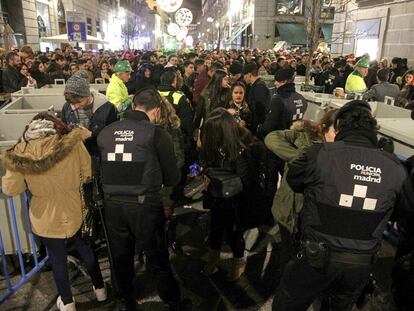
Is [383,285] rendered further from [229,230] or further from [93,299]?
[93,299]

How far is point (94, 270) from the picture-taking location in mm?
3707

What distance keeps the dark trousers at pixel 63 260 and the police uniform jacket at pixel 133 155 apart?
0.68 metres

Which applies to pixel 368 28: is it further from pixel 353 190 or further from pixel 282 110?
pixel 353 190

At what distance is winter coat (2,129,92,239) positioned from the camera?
10.0 ft

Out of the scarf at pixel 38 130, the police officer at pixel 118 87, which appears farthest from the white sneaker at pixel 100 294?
the police officer at pixel 118 87

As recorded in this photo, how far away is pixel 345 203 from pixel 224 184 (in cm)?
157

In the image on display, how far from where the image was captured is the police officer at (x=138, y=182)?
3172mm

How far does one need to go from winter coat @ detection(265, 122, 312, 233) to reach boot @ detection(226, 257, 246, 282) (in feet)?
3.68

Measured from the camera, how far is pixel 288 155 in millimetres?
3096

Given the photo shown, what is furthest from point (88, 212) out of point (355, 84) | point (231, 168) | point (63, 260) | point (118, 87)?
point (355, 84)

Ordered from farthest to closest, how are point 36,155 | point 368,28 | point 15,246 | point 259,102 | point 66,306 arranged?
1. point 368,28
2. point 259,102
3. point 15,246
4. point 66,306
5. point 36,155

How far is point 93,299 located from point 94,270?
17.8 inches

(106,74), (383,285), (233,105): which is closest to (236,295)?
(383,285)

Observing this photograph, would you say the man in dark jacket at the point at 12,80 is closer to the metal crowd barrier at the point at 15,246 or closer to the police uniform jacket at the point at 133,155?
the metal crowd barrier at the point at 15,246
